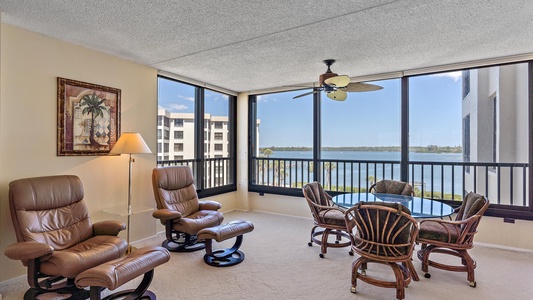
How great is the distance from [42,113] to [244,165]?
3759 mm

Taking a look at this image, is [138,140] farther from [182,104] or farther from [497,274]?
[497,274]

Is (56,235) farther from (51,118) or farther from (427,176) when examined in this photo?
(427,176)

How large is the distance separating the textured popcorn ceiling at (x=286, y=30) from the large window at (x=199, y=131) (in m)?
0.77

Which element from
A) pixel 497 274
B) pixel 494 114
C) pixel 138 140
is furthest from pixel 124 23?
pixel 494 114

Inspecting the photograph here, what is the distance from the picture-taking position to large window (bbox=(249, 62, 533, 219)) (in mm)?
3906

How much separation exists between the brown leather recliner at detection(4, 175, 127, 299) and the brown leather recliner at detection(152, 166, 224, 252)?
2.48 feet

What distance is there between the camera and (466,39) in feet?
10.1

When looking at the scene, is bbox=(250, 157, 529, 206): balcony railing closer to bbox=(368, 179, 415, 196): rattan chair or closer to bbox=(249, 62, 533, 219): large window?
bbox=(249, 62, 533, 219): large window

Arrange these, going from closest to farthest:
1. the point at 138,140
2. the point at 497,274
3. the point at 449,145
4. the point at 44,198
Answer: the point at 44,198
the point at 497,274
the point at 138,140
the point at 449,145

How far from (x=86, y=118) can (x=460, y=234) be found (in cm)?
456

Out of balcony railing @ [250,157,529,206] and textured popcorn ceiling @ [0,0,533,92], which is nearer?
textured popcorn ceiling @ [0,0,533,92]

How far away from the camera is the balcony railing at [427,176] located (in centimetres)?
391

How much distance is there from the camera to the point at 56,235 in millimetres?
2615

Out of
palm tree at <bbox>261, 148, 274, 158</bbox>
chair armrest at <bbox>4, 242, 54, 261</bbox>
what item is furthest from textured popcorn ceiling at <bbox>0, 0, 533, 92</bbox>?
palm tree at <bbox>261, 148, 274, 158</bbox>
